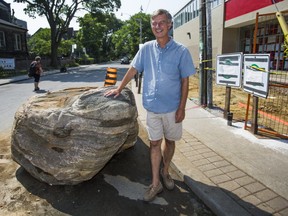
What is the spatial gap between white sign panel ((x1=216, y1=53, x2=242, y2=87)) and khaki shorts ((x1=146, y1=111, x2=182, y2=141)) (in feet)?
9.76

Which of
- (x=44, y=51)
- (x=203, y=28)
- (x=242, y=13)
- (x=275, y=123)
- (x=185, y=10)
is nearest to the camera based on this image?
(x=275, y=123)

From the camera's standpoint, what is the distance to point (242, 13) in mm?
17125

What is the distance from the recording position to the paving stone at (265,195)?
2.92 m

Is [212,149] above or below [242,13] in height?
below

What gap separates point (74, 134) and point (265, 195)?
7.43 feet

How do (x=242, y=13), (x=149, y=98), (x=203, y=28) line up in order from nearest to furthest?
(x=149, y=98) → (x=203, y=28) → (x=242, y=13)

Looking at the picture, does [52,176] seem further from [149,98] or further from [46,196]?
[149,98]

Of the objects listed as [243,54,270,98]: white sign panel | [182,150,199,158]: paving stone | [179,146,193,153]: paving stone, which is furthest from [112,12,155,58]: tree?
[182,150,199,158]: paving stone

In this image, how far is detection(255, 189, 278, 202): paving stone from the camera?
2.92 m

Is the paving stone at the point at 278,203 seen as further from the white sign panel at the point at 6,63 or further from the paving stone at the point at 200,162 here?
the white sign panel at the point at 6,63

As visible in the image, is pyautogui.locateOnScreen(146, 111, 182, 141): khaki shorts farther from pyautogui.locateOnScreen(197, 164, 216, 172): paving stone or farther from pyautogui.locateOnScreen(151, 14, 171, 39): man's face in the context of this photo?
pyautogui.locateOnScreen(151, 14, 171, 39): man's face

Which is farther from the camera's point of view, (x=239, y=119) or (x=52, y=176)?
(x=239, y=119)

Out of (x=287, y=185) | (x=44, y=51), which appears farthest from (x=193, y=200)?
(x=44, y=51)

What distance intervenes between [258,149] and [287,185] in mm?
1084
